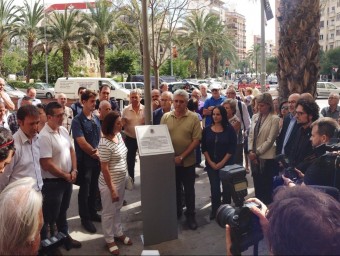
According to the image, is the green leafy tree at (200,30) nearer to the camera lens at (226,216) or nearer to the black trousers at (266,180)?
the black trousers at (266,180)

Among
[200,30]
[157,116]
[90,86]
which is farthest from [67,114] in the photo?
[200,30]

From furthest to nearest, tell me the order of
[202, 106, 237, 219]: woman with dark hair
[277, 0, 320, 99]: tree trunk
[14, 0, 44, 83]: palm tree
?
[14, 0, 44, 83]: palm tree < [277, 0, 320, 99]: tree trunk < [202, 106, 237, 219]: woman with dark hair

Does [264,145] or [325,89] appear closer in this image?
[264,145]

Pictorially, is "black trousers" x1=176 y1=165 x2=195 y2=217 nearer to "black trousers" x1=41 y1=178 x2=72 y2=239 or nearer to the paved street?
the paved street

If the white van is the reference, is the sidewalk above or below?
below

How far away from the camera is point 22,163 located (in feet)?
11.1

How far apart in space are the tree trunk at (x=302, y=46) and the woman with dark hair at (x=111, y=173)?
176 inches

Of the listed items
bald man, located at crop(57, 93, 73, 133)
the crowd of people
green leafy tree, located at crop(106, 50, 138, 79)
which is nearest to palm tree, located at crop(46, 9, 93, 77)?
green leafy tree, located at crop(106, 50, 138, 79)

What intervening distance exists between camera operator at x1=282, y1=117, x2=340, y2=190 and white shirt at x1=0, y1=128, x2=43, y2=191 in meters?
2.27

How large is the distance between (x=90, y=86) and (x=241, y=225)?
24.6m

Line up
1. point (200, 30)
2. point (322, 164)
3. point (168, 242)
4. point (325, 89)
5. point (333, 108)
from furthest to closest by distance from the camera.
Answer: point (200, 30) → point (325, 89) → point (333, 108) → point (168, 242) → point (322, 164)

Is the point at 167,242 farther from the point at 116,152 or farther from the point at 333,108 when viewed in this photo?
the point at 333,108

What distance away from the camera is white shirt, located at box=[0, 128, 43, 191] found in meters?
3.28

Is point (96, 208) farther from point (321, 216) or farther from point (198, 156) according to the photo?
point (321, 216)
